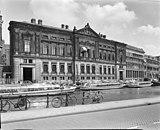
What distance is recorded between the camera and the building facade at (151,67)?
108 m

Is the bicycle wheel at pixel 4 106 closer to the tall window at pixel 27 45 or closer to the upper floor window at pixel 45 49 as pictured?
the tall window at pixel 27 45

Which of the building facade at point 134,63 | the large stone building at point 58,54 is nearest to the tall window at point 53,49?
the large stone building at point 58,54

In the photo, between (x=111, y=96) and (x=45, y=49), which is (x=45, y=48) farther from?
(x=111, y=96)

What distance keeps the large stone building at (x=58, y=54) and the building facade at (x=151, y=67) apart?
4096cm

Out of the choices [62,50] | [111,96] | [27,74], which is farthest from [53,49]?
[111,96]

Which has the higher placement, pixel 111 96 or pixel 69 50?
pixel 69 50

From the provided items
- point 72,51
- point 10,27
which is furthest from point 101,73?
point 10,27

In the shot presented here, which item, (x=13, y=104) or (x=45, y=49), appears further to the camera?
(x=45, y=49)

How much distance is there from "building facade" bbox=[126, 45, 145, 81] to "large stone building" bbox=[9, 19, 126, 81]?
13925mm

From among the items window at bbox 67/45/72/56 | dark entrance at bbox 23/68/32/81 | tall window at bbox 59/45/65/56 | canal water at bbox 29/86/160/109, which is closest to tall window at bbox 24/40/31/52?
dark entrance at bbox 23/68/32/81

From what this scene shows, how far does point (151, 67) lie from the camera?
4486 inches

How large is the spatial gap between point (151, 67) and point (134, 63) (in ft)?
92.8

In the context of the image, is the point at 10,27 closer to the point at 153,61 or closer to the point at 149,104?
the point at 149,104

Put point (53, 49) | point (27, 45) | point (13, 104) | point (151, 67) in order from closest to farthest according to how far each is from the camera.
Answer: point (13, 104) < point (27, 45) < point (53, 49) < point (151, 67)
